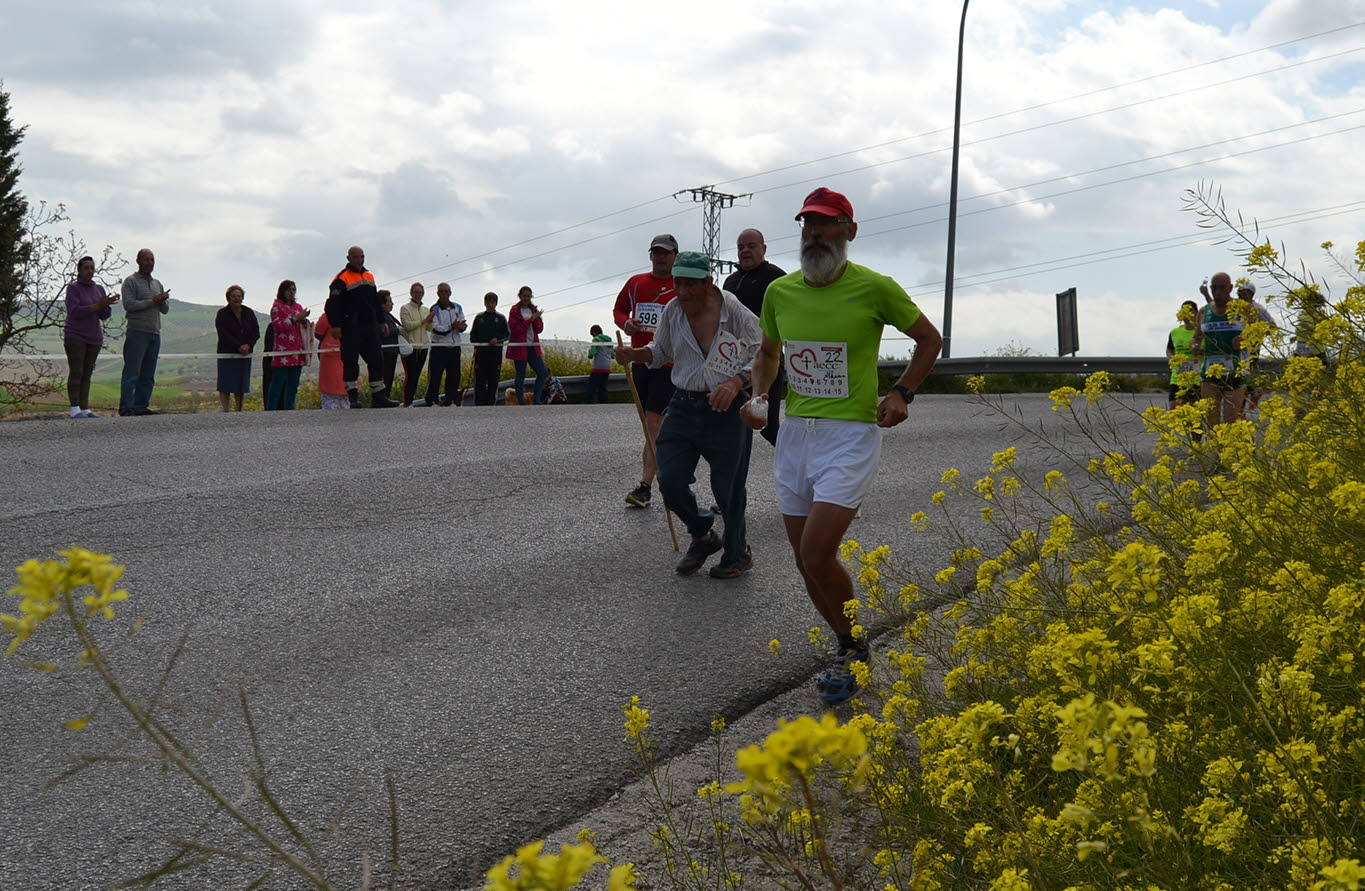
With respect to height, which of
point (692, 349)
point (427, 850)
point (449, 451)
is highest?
point (692, 349)

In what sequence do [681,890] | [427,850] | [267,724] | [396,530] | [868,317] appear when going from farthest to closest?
1. [396,530]
2. [868,317]
3. [267,724]
4. [427,850]
5. [681,890]

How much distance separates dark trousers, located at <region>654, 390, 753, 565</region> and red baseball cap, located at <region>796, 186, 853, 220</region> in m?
2.19

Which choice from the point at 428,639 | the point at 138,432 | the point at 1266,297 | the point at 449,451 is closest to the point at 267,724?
the point at 428,639

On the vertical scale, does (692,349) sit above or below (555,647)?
above

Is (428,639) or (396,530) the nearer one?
(428,639)

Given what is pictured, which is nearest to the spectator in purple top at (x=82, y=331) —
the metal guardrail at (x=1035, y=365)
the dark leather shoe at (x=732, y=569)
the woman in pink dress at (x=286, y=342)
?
the woman in pink dress at (x=286, y=342)

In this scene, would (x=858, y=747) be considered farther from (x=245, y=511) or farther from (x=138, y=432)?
(x=138, y=432)

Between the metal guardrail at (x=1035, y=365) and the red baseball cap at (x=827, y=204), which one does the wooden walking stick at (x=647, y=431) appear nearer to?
the red baseball cap at (x=827, y=204)

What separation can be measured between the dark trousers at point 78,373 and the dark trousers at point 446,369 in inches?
231

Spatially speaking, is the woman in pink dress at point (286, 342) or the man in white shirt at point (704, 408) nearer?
the man in white shirt at point (704, 408)

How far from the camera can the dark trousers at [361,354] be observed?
16.6 m

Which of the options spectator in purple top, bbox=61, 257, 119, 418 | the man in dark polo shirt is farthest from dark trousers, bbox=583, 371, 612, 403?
the man in dark polo shirt

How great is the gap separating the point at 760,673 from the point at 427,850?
2.08 meters

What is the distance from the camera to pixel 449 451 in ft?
39.9
